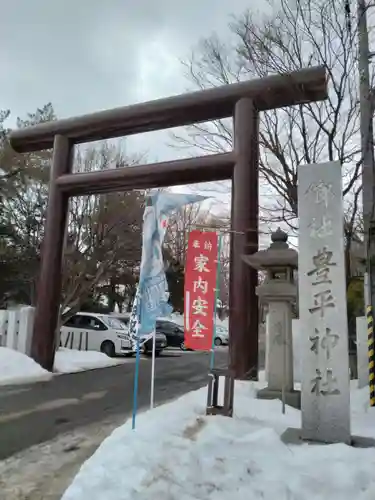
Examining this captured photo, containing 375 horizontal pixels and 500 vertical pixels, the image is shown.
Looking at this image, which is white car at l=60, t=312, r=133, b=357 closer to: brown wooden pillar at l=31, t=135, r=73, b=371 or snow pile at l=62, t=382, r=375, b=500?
brown wooden pillar at l=31, t=135, r=73, b=371

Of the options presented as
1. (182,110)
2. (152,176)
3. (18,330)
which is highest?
(182,110)

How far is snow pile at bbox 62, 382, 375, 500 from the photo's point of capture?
137 inches

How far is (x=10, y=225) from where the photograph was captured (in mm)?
20250

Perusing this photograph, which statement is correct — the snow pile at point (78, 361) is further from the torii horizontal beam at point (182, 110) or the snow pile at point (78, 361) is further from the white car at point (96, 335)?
the torii horizontal beam at point (182, 110)

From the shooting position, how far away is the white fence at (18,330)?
12.4 m

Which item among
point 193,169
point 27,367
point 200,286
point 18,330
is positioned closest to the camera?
point 200,286

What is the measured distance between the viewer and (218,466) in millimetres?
4000

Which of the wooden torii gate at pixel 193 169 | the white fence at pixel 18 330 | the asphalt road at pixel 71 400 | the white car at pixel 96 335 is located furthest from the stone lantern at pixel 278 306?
the white car at pixel 96 335

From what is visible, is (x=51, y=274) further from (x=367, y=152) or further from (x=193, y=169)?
(x=367, y=152)

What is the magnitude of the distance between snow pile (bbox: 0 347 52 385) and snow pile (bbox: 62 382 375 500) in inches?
235

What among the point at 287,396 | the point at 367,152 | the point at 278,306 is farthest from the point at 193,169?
the point at 287,396

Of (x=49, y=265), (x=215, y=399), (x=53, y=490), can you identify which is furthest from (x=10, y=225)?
(x=53, y=490)

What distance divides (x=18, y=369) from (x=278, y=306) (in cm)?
682

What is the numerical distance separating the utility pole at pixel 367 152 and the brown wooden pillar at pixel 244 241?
2349mm
